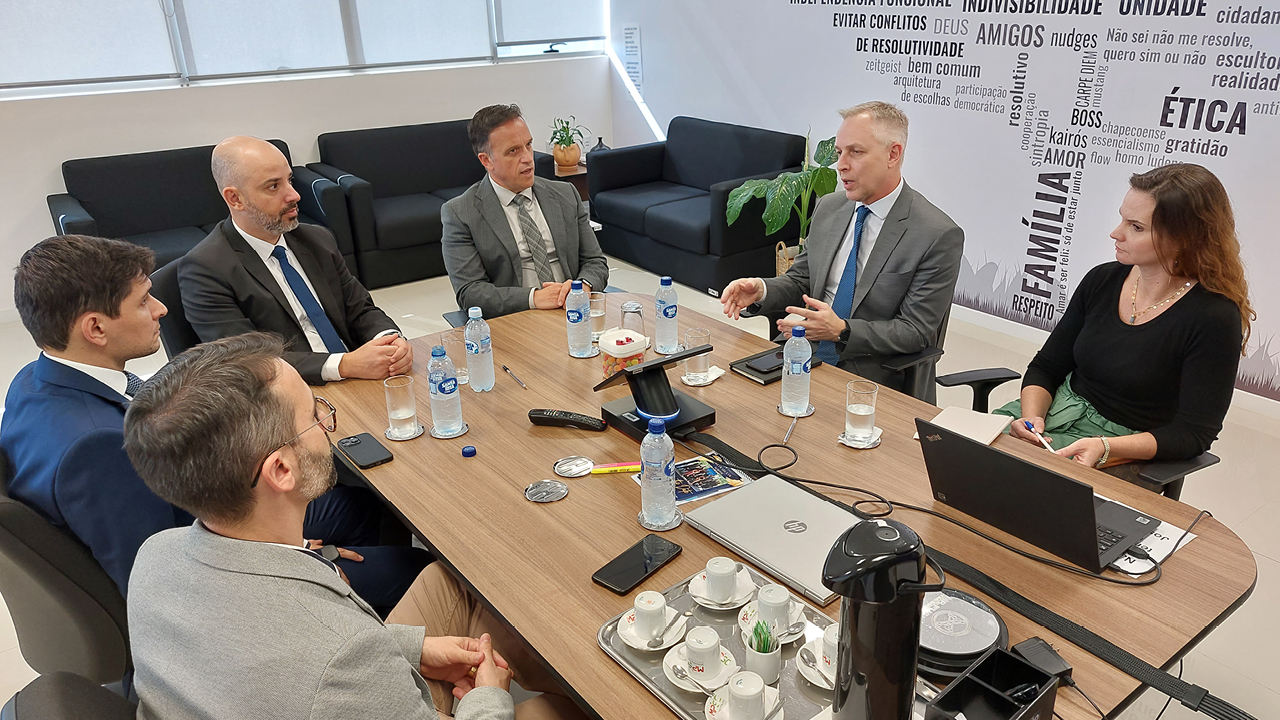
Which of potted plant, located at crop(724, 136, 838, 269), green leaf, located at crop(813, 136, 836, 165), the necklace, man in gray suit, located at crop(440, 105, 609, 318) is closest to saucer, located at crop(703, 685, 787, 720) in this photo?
the necklace

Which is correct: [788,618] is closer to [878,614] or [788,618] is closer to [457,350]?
[878,614]

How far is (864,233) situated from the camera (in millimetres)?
2867

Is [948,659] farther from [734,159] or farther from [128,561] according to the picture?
[734,159]

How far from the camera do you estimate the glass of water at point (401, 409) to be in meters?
2.11

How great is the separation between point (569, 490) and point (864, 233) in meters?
1.56

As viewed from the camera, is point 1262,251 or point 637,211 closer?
point 1262,251

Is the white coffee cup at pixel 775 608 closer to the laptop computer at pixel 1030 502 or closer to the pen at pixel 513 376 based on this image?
the laptop computer at pixel 1030 502

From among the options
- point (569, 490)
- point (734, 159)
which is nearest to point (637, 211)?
point (734, 159)

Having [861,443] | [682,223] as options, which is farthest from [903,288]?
[682,223]

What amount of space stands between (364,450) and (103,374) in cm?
61

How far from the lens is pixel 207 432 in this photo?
1260 millimetres

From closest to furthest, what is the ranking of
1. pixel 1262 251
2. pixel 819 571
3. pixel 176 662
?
pixel 176 662
pixel 819 571
pixel 1262 251

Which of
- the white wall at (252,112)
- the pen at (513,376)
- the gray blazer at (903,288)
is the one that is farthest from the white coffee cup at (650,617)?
the white wall at (252,112)

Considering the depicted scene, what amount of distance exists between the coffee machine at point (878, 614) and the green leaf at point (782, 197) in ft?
12.4
